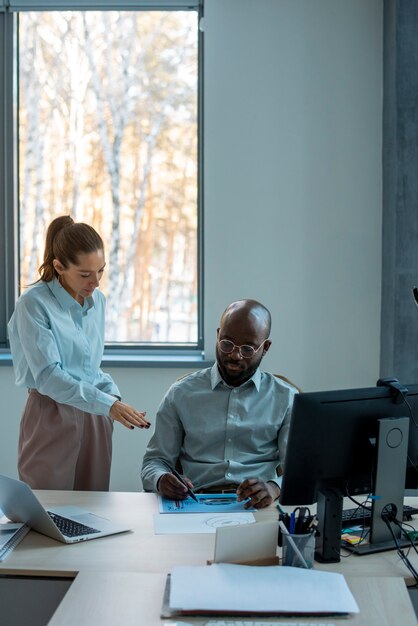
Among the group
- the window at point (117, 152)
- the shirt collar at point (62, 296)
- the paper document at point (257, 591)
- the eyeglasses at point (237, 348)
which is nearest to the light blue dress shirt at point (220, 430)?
the eyeglasses at point (237, 348)

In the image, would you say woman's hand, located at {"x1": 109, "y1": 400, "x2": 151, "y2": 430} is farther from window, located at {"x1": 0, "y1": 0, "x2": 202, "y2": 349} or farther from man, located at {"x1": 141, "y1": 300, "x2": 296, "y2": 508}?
window, located at {"x1": 0, "y1": 0, "x2": 202, "y2": 349}

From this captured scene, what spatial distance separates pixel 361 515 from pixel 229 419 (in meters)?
0.56

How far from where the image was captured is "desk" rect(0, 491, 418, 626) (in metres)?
1.58

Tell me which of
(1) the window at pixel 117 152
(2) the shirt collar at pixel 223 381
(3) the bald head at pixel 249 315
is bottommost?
(2) the shirt collar at pixel 223 381

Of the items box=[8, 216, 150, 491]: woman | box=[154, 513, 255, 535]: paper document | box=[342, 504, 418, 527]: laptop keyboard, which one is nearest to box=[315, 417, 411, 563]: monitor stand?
box=[342, 504, 418, 527]: laptop keyboard

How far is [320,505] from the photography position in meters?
1.96

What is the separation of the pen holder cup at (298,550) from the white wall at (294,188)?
247 cm

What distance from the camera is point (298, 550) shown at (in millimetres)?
1813

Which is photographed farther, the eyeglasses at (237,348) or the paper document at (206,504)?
the eyeglasses at (237,348)

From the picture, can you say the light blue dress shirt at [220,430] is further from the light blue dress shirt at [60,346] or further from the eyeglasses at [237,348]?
the light blue dress shirt at [60,346]

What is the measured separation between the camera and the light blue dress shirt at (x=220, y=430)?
2.56m

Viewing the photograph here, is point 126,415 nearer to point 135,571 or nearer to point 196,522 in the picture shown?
point 196,522

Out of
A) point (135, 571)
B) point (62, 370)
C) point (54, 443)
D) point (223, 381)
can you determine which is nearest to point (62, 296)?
point (62, 370)

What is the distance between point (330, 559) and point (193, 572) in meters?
0.37
